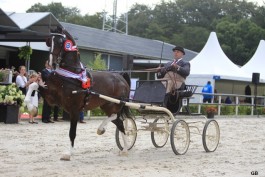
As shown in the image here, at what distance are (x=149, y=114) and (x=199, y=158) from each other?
142 centimetres

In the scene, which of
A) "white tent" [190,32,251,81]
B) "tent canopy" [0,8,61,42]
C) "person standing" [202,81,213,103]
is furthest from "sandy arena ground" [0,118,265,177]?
"white tent" [190,32,251,81]

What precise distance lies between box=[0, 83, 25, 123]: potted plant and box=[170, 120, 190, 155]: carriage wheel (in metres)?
6.07

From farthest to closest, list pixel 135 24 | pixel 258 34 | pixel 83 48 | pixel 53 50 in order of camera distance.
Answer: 1. pixel 135 24
2. pixel 258 34
3. pixel 83 48
4. pixel 53 50

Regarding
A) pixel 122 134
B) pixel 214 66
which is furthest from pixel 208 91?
pixel 122 134

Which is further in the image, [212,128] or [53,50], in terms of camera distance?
[212,128]

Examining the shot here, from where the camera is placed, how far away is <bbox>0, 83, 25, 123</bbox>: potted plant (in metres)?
14.8

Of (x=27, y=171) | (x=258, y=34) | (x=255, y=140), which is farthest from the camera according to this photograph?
(x=258, y=34)

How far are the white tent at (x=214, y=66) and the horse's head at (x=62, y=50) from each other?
19845 mm

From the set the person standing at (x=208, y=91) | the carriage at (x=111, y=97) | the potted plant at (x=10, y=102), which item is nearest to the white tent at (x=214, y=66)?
the person standing at (x=208, y=91)

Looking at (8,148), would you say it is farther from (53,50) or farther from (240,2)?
(240,2)

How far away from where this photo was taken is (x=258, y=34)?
2554 inches

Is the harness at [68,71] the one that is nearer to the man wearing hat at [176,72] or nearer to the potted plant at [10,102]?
the man wearing hat at [176,72]

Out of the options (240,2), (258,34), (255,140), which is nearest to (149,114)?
(255,140)

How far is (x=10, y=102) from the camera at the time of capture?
14781 mm
